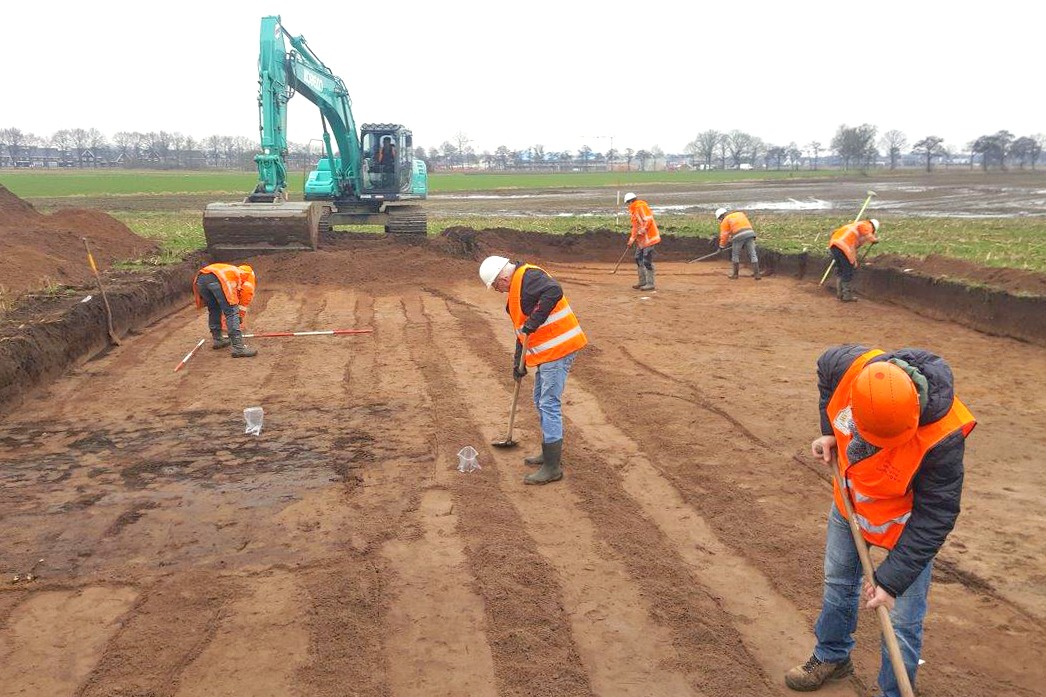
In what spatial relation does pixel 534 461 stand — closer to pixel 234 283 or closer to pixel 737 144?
pixel 234 283

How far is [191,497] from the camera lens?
5582mm

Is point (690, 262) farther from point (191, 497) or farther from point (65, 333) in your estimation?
point (191, 497)

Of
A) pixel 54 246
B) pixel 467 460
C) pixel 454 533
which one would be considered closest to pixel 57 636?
pixel 454 533

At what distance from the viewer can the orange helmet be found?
274 cm

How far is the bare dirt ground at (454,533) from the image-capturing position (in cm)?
368

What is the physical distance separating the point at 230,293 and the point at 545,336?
5.09 meters

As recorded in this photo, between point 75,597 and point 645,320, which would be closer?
point 75,597

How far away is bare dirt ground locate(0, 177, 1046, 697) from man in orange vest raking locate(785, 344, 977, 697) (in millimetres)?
389

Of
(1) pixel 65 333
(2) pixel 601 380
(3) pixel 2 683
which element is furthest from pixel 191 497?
(1) pixel 65 333

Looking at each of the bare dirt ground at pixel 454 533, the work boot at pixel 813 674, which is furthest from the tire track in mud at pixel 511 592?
the work boot at pixel 813 674

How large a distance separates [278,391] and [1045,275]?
10342 mm

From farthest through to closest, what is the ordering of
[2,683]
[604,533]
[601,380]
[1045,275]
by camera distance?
[1045,275] → [601,380] → [604,533] → [2,683]

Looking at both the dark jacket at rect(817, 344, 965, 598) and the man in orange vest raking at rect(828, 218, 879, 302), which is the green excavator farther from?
the dark jacket at rect(817, 344, 965, 598)

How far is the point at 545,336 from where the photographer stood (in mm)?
5820
